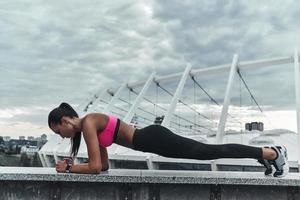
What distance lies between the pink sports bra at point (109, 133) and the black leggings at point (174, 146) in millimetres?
226

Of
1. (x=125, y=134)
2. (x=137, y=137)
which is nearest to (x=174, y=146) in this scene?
(x=137, y=137)

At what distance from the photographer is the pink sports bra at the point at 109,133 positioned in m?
4.88

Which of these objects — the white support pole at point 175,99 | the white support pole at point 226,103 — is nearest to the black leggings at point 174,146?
the white support pole at point 226,103

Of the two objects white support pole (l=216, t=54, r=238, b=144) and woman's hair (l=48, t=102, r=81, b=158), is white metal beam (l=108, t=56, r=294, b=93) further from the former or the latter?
woman's hair (l=48, t=102, r=81, b=158)

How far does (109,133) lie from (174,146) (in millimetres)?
734

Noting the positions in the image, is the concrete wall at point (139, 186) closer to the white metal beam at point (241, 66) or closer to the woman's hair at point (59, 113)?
the woman's hair at point (59, 113)

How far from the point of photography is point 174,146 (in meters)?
4.88

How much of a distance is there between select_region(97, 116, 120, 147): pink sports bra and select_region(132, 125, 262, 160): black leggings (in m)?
0.23

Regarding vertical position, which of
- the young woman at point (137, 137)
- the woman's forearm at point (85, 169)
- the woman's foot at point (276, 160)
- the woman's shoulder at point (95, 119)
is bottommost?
the woman's forearm at point (85, 169)

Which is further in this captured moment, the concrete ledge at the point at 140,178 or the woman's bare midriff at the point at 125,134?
the woman's bare midriff at the point at 125,134

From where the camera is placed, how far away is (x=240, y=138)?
40750 mm

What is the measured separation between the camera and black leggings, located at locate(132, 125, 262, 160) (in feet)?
16.0

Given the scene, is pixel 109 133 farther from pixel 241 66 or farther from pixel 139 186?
pixel 241 66

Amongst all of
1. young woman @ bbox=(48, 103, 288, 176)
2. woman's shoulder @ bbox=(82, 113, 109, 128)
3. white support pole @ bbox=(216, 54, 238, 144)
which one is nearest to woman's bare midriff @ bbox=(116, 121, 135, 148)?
young woman @ bbox=(48, 103, 288, 176)
